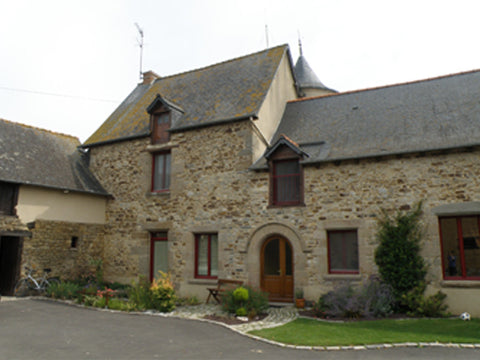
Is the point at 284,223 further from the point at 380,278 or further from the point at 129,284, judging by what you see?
the point at 129,284

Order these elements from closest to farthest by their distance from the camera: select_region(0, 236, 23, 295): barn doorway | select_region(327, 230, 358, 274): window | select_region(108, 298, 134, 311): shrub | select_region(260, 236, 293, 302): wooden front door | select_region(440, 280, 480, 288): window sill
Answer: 1. select_region(440, 280, 480, 288): window sill
2. select_region(108, 298, 134, 311): shrub
3. select_region(327, 230, 358, 274): window
4. select_region(260, 236, 293, 302): wooden front door
5. select_region(0, 236, 23, 295): barn doorway

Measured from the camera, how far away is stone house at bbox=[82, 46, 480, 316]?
10.3 meters

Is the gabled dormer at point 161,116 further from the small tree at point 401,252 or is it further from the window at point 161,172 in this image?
the small tree at point 401,252

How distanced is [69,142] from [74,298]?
287 inches

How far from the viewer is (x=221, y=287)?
1180 cm

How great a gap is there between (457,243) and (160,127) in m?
10.5

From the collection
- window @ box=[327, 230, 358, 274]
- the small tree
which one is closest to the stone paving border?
Result: window @ box=[327, 230, 358, 274]

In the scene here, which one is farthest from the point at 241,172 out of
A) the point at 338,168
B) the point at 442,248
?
the point at 442,248

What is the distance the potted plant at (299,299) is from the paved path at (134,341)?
2.88m

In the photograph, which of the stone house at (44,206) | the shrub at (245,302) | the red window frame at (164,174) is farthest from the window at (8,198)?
the shrub at (245,302)

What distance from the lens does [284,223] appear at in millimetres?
11516

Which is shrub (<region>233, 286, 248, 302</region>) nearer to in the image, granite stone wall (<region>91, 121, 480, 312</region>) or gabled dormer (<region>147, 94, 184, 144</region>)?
granite stone wall (<region>91, 121, 480, 312</region>)

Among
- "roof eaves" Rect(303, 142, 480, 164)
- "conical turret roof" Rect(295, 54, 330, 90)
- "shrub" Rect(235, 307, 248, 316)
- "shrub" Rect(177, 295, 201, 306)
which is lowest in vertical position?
"shrub" Rect(177, 295, 201, 306)

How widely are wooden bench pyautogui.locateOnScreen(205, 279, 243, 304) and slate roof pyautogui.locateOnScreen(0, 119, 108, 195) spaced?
6081mm
